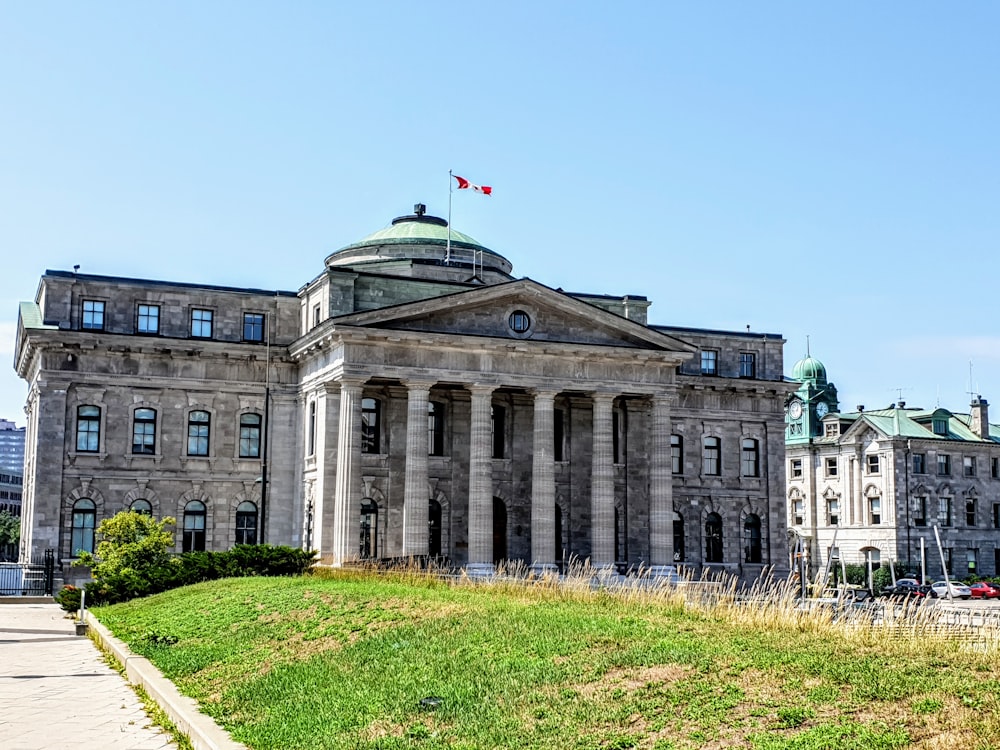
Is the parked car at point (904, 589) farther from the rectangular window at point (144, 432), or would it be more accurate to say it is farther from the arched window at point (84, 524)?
the arched window at point (84, 524)

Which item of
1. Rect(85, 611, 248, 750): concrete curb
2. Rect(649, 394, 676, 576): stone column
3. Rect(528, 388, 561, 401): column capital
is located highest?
Rect(528, 388, 561, 401): column capital

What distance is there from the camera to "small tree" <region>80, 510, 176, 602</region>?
36094 mm

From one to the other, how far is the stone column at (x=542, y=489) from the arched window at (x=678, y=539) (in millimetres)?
11992

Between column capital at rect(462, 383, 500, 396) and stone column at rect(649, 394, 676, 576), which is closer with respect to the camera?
column capital at rect(462, 383, 500, 396)

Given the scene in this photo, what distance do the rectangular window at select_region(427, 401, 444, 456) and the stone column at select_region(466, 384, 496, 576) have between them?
12.2 ft

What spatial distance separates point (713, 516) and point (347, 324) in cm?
2415

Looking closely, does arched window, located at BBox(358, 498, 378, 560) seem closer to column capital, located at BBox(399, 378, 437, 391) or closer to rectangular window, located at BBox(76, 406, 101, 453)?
column capital, located at BBox(399, 378, 437, 391)

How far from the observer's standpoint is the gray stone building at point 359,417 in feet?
152

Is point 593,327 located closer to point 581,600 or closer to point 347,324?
point 347,324

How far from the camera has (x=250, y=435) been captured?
51438 millimetres

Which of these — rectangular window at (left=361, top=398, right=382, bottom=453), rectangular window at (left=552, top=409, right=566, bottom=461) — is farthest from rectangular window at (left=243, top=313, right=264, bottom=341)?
rectangular window at (left=552, top=409, right=566, bottom=461)

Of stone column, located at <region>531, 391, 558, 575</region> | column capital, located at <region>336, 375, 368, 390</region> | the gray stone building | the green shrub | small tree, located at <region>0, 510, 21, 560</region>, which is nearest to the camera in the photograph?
the green shrub

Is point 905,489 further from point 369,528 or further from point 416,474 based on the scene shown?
point 416,474

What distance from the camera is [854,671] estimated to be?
13.5m
